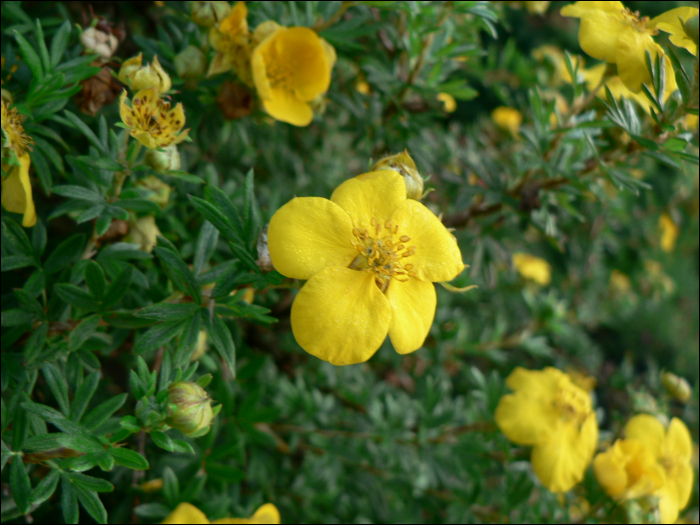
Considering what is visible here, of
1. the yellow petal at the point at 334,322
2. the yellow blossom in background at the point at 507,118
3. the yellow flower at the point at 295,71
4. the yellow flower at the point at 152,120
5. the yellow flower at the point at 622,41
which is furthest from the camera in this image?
the yellow blossom in background at the point at 507,118

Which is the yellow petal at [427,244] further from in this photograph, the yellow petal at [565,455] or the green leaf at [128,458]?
the yellow petal at [565,455]

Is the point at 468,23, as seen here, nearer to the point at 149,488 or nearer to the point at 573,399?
the point at 573,399

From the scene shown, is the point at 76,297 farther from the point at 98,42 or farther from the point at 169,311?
the point at 98,42

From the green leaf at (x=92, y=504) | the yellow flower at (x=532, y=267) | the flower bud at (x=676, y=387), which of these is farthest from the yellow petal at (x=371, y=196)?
the yellow flower at (x=532, y=267)

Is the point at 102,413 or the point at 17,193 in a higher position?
the point at 17,193

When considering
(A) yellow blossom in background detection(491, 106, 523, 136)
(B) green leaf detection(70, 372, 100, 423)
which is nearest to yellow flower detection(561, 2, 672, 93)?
(B) green leaf detection(70, 372, 100, 423)

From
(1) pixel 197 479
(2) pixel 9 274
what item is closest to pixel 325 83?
(2) pixel 9 274

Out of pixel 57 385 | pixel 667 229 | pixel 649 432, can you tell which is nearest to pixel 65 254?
pixel 57 385
